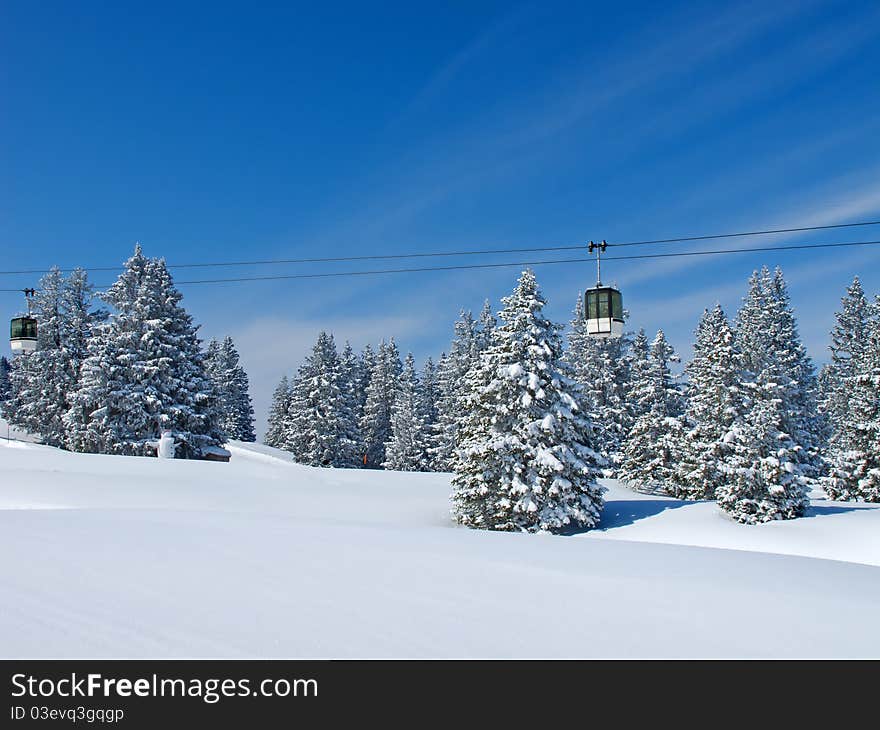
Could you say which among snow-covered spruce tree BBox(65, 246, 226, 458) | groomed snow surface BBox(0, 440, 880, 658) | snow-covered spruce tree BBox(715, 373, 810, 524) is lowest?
snow-covered spruce tree BBox(715, 373, 810, 524)

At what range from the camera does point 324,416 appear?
175ft

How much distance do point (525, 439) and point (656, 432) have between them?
58.4 ft

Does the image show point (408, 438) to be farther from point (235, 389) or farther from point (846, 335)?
point (846, 335)

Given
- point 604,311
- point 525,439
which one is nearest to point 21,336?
point 604,311

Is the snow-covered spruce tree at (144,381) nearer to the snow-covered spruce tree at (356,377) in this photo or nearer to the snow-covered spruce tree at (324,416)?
the snow-covered spruce tree at (324,416)

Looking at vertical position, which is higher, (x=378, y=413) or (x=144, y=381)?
(x=144, y=381)

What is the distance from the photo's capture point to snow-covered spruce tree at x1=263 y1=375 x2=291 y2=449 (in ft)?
258

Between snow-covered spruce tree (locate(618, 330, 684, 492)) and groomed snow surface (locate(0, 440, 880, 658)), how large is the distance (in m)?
35.0

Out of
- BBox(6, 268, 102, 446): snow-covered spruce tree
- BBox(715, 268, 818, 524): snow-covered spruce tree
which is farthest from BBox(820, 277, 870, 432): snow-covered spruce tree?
BBox(6, 268, 102, 446): snow-covered spruce tree

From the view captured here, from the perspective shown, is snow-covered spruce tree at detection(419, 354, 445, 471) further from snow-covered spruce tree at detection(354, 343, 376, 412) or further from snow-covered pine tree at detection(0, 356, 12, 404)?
snow-covered pine tree at detection(0, 356, 12, 404)
